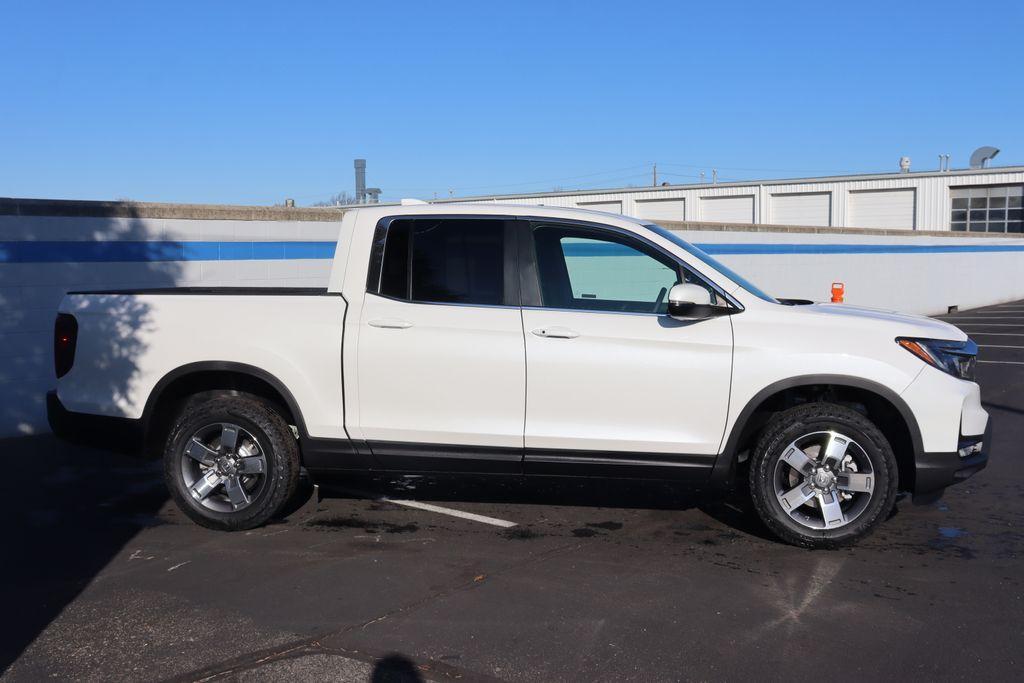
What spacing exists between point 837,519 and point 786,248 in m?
14.4

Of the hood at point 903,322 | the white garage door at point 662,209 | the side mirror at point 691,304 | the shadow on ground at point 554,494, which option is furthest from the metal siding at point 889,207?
the side mirror at point 691,304

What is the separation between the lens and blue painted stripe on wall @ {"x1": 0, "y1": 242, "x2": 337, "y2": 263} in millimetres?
9312

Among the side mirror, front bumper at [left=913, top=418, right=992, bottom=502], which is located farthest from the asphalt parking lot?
the side mirror

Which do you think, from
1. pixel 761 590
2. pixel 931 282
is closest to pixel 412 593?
pixel 761 590

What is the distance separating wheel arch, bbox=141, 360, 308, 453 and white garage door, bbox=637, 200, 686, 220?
3487 cm

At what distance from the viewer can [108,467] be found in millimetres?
8234

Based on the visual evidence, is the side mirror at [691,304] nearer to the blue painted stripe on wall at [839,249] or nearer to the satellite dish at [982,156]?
the blue painted stripe on wall at [839,249]

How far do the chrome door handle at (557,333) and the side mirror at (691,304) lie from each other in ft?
1.88

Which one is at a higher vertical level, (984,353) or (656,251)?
(656,251)

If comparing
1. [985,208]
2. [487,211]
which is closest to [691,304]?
[487,211]

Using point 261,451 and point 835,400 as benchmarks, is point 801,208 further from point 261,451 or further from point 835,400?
point 261,451

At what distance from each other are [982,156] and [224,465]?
142 feet

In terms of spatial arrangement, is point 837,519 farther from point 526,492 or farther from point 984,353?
point 984,353

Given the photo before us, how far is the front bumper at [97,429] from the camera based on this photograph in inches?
251
